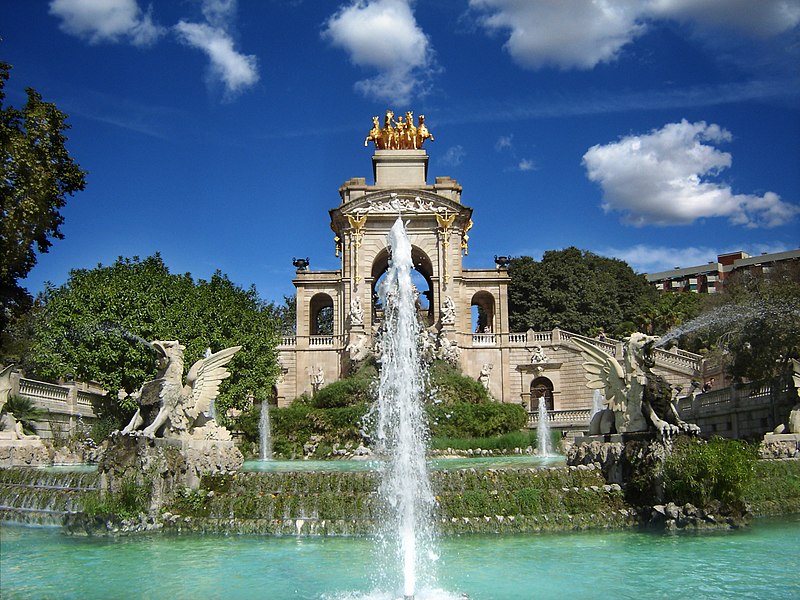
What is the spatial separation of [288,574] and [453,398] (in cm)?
2317

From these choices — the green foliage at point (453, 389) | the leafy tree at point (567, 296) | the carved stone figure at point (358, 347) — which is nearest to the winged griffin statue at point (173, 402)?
the green foliage at point (453, 389)

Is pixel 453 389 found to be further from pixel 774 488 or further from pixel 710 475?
pixel 710 475

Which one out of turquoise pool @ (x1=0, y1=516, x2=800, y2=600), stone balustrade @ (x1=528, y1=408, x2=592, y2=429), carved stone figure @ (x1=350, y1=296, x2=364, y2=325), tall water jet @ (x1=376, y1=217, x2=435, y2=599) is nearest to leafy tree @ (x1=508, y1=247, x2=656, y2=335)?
carved stone figure @ (x1=350, y1=296, x2=364, y2=325)

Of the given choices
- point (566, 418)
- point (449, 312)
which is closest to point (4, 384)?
point (566, 418)

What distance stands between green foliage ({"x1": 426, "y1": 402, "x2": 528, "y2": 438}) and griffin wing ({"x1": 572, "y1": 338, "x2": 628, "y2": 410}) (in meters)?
13.6

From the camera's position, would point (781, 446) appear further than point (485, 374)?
No

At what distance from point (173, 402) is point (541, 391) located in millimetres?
30841

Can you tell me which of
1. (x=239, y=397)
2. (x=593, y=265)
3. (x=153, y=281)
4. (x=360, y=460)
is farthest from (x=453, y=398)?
(x=593, y=265)

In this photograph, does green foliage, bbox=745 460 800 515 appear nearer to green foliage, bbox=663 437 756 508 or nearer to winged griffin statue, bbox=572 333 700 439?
green foliage, bbox=663 437 756 508

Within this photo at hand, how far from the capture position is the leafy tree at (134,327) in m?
25.6

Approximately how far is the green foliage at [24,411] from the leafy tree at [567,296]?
108 feet

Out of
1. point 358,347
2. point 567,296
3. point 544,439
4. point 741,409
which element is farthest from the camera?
point 567,296

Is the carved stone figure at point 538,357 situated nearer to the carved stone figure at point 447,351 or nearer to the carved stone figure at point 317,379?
the carved stone figure at point 447,351

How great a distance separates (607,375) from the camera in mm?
16469
